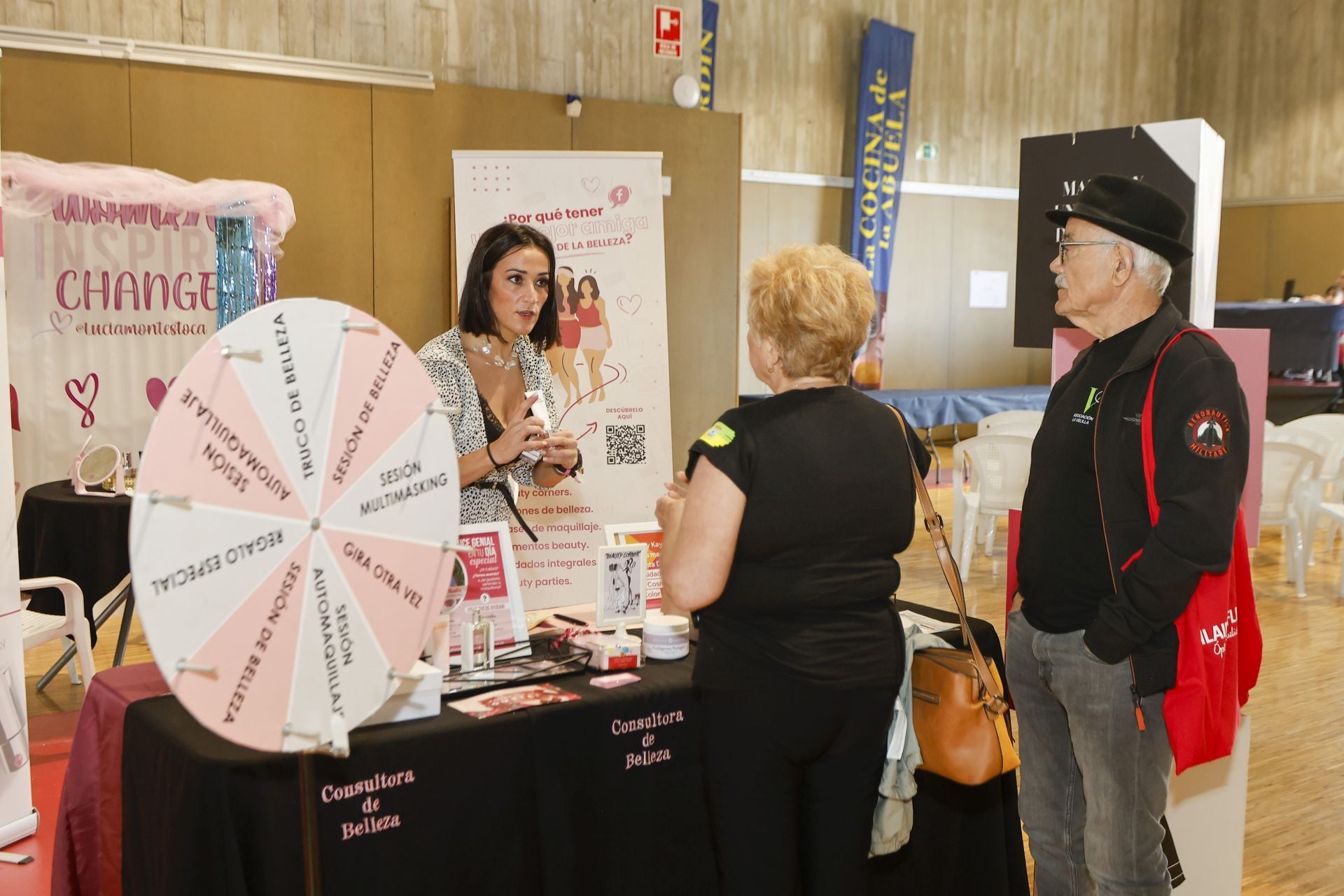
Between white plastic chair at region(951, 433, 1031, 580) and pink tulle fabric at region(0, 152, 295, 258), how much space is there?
3.85 m

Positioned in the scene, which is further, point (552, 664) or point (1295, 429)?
point (1295, 429)

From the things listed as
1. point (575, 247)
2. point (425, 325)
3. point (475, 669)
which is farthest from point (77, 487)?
point (475, 669)

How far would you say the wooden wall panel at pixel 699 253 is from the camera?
6.02m

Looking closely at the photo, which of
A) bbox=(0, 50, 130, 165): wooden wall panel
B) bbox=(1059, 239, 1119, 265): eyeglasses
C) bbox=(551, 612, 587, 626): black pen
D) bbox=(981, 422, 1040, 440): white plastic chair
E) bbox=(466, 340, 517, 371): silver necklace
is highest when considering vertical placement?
bbox=(0, 50, 130, 165): wooden wall panel

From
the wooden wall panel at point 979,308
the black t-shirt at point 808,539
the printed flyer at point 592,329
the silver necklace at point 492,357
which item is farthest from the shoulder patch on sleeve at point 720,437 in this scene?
the wooden wall panel at point 979,308

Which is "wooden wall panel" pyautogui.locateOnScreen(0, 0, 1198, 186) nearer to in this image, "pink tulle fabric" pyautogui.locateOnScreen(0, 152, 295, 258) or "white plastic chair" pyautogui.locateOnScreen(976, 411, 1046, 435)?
"pink tulle fabric" pyautogui.locateOnScreen(0, 152, 295, 258)

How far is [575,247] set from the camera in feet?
16.6

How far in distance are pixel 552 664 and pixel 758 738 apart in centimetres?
57

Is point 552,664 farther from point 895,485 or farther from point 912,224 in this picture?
point 912,224

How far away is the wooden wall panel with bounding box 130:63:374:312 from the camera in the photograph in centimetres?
503

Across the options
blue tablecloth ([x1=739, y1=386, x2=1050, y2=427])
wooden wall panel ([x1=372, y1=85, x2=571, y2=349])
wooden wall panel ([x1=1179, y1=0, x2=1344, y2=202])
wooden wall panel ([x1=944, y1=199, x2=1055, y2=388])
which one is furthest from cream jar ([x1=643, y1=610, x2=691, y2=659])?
wooden wall panel ([x1=1179, y1=0, x2=1344, y2=202])

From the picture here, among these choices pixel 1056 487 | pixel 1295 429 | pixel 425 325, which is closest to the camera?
pixel 1056 487

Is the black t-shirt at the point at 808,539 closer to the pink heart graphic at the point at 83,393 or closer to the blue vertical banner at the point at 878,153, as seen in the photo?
the pink heart graphic at the point at 83,393

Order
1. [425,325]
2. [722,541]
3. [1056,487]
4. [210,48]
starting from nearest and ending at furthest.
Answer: [722,541], [1056,487], [210,48], [425,325]
